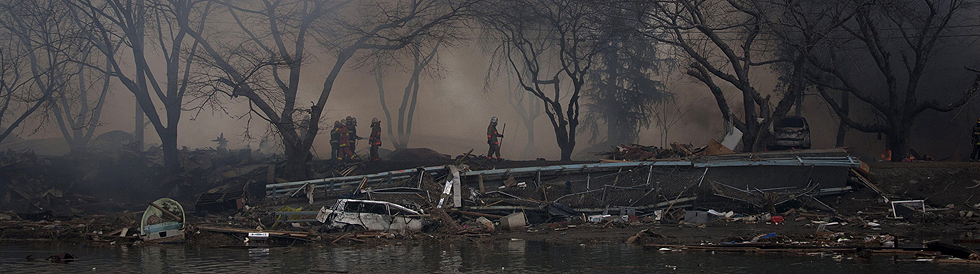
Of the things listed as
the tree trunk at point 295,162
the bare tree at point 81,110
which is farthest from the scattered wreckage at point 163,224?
the bare tree at point 81,110

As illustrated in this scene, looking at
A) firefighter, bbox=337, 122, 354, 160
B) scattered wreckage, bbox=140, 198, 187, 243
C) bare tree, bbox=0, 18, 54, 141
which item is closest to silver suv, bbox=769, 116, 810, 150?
firefighter, bbox=337, 122, 354, 160

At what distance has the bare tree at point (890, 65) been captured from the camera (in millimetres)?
23250

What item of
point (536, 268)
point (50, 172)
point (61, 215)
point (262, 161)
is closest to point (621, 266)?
point (536, 268)

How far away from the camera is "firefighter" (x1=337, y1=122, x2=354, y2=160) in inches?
989

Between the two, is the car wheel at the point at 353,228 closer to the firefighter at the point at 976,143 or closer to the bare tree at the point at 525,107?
the firefighter at the point at 976,143

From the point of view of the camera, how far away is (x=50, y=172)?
24.0 m

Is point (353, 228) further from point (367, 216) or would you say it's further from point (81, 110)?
point (81, 110)

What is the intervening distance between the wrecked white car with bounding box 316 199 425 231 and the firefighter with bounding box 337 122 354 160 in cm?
952

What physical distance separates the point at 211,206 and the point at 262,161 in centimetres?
666

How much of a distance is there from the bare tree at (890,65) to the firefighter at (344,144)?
51.8 ft

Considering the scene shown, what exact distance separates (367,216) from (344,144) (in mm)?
9929

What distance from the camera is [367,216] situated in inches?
615

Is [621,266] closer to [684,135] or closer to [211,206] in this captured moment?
[211,206]

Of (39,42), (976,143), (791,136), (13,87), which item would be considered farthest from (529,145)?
(13,87)
